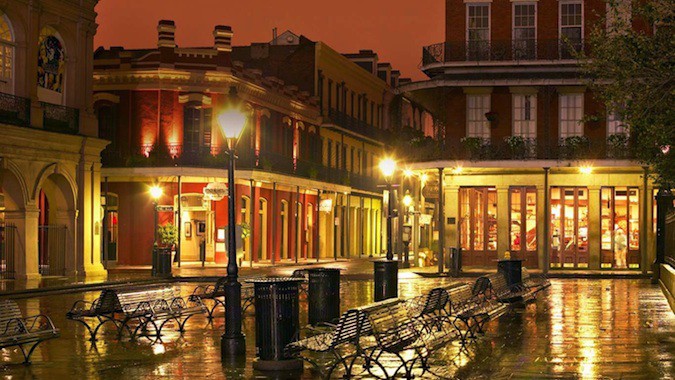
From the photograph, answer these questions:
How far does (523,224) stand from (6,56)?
19650 mm

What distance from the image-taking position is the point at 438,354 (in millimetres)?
16469

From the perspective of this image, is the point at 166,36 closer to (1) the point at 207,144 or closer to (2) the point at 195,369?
(1) the point at 207,144

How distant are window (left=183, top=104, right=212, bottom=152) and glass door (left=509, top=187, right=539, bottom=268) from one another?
12.3 m

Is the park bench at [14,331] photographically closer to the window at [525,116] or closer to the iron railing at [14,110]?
the iron railing at [14,110]

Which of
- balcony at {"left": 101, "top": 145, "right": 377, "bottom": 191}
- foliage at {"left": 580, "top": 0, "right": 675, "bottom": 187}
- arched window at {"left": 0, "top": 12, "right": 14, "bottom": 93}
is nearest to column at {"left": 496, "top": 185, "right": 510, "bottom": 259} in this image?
balcony at {"left": 101, "top": 145, "right": 377, "bottom": 191}

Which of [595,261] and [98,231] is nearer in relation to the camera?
[98,231]

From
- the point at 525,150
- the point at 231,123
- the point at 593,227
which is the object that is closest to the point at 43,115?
the point at 525,150

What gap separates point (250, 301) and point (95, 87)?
2672 centimetres

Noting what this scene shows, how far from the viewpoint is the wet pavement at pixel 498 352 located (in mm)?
14555

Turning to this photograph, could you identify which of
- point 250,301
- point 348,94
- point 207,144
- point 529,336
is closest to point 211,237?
point 207,144

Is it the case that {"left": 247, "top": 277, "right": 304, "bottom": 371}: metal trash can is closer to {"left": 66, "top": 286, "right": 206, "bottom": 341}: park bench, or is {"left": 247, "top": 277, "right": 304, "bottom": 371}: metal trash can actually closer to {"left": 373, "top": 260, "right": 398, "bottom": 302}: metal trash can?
{"left": 66, "top": 286, "right": 206, "bottom": 341}: park bench

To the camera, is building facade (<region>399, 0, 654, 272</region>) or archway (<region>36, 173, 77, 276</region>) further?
building facade (<region>399, 0, 654, 272</region>)

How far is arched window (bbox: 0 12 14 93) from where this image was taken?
1425 inches

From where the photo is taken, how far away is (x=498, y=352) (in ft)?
55.0
